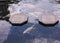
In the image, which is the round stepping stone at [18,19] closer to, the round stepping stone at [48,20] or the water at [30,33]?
the water at [30,33]

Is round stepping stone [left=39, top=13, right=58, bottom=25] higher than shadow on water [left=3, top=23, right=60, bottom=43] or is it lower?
higher

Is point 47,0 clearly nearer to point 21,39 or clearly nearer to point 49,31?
point 49,31

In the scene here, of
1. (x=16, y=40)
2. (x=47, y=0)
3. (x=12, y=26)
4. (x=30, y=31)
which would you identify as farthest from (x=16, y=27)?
(x=47, y=0)

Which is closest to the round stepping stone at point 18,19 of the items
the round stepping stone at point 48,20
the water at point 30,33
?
the water at point 30,33

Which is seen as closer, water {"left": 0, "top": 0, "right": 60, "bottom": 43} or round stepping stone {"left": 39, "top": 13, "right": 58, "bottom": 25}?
water {"left": 0, "top": 0, "right": 60, "bottom": 43}

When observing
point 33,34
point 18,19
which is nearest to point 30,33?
point 33,34

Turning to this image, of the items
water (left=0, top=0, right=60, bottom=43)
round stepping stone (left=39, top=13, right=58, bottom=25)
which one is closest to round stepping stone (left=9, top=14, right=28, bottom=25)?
water (left=0, top=0, right=60, bottom=43)

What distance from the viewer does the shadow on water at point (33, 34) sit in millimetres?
1920

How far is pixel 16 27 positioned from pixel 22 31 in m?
0.14

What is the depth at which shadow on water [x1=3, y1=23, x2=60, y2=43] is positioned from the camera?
6.30ft

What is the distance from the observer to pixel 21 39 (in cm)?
193

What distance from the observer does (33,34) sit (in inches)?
80.0

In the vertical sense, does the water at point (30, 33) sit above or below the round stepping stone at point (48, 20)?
below

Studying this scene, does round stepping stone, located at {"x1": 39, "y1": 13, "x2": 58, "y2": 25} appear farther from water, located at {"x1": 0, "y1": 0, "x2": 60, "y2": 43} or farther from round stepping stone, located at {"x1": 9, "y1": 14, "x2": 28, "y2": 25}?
round stepping stone, located at {"x1": 9, "y1": 14, "x2": 28, "y2": 25}
